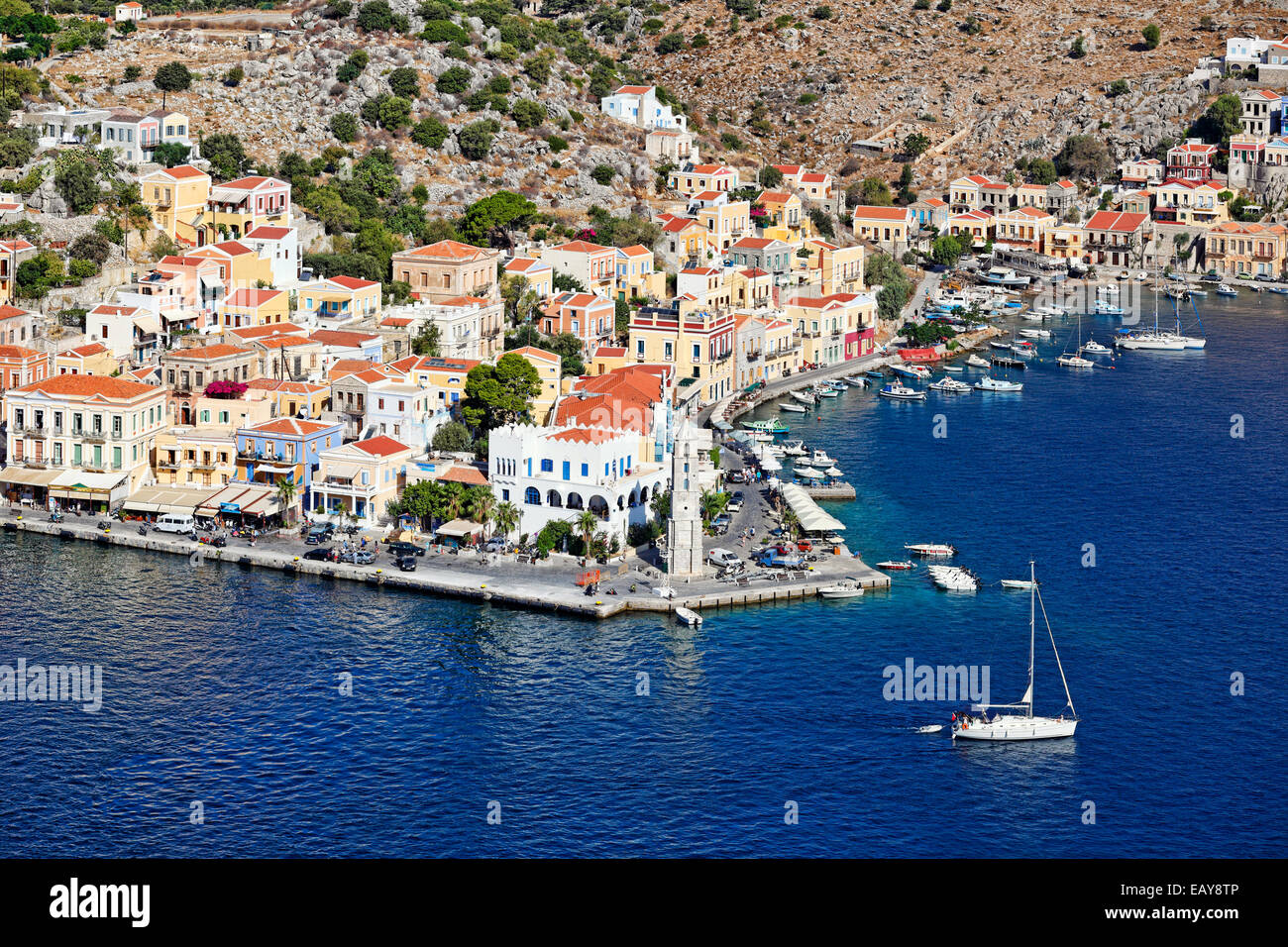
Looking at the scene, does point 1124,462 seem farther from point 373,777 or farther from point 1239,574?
point 373,777

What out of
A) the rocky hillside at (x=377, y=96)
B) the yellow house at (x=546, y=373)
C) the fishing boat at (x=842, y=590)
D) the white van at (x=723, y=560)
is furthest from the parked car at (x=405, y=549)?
the rocky hillside at (x=377, y=96)

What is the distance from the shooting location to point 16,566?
62.5 meters

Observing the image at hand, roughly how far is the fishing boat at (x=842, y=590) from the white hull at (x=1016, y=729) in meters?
11.8

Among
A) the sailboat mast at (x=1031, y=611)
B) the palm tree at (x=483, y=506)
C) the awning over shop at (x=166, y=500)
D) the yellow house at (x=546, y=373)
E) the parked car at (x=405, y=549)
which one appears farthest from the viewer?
the yellow house at (x=546, y=373)

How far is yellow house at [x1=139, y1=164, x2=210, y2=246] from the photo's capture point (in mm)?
95188

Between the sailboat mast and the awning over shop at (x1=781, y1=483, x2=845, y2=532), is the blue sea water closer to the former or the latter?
the sailboat mast

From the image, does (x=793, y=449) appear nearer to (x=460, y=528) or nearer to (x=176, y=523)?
(x=460, y=528)

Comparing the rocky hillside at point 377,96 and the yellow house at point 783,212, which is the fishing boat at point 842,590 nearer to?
the rocky hillside at point 377,96

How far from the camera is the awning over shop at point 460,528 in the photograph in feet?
208

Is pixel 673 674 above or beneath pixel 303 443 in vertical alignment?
beneath

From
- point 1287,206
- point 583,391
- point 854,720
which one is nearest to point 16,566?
point 583,391

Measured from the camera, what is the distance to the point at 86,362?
7550cm

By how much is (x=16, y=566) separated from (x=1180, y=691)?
131ft

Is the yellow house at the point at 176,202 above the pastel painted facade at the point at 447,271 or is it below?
above
